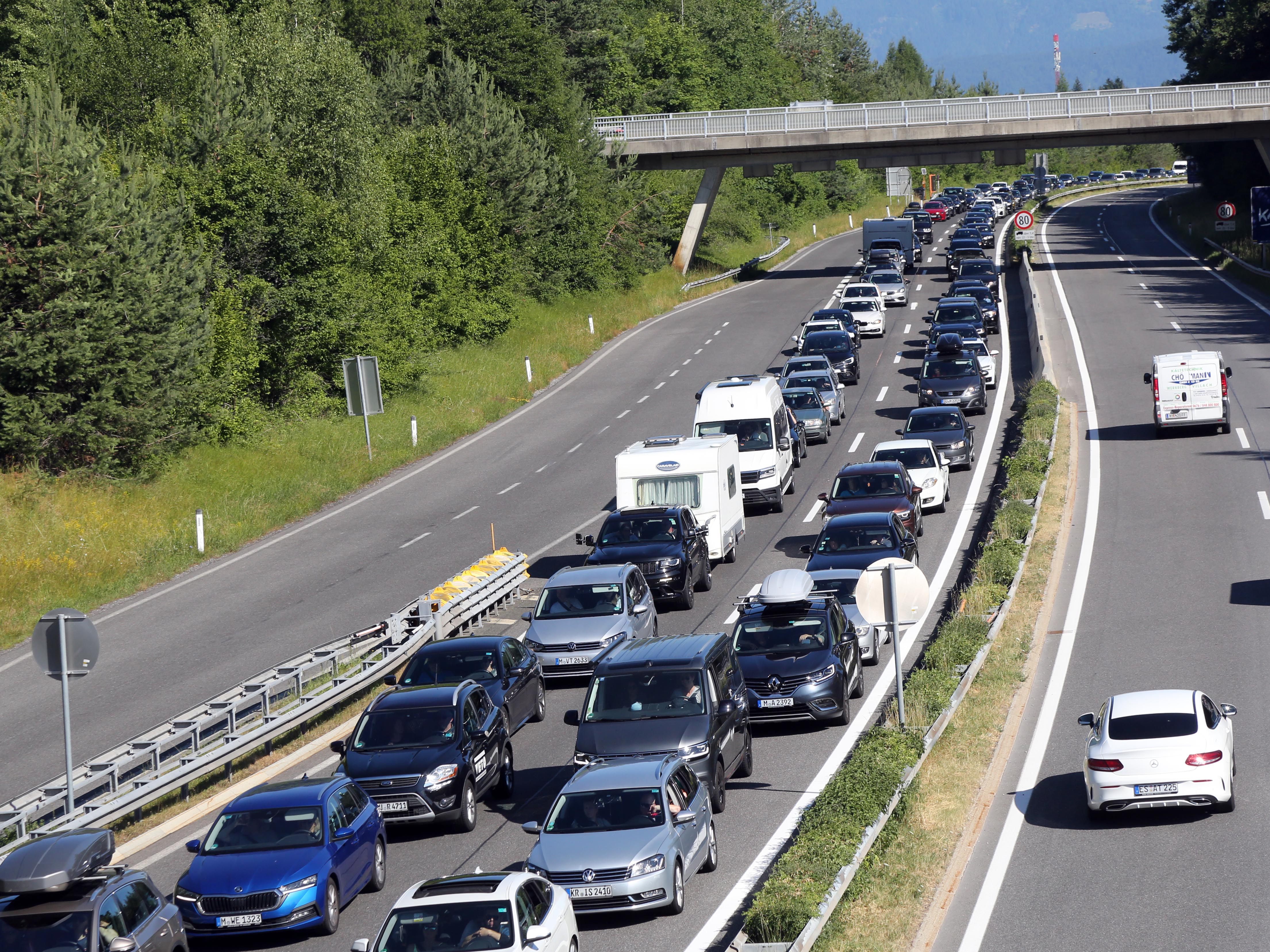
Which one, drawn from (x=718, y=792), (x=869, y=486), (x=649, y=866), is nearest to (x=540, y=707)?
(x=718, y=792)

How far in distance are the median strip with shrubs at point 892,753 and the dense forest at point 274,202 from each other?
21.4 meters

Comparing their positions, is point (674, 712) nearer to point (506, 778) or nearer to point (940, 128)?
point (506, 778)

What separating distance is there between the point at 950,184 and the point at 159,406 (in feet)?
464

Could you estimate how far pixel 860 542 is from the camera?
85.7 ft

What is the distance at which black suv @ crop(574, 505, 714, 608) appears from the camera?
2597 centimetres

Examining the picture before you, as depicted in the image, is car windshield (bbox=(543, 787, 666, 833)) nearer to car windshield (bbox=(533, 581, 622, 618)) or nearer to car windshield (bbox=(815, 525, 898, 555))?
car windshield (bbox=(533, 581, 622, 618))

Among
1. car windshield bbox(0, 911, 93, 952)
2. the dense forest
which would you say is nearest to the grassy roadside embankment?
the dense forest

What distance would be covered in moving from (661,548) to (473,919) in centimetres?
1529

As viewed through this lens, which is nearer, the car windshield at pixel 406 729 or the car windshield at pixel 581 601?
the car windshield at pixel 406 729

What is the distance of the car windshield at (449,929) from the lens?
11.4 metres

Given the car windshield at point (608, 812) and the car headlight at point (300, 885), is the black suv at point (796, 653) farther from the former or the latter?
the car headlight at point (300, 885)

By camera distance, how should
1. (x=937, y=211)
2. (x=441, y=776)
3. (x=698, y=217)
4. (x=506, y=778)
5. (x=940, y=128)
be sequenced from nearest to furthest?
(x=441, y=776)
(x=506, y=778)
(x=940, y=128)
(x=698, y=217)
(x=937, y=211)

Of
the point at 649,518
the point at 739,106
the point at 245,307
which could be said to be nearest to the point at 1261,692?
the point at 649,518

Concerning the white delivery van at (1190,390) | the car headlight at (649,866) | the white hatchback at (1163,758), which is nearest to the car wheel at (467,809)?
the car headlight at (649,866)
